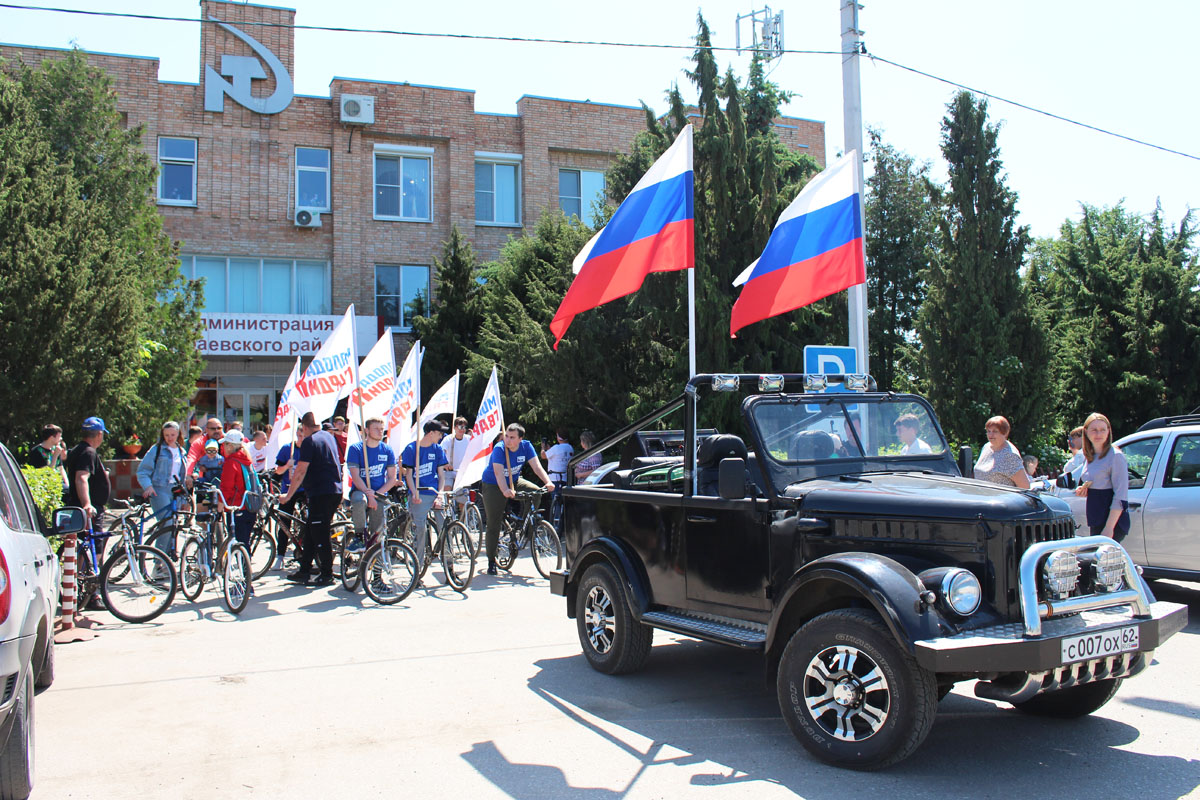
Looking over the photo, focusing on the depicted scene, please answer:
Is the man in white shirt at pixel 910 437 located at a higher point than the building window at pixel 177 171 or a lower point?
lower

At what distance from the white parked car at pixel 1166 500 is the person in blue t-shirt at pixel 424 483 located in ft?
21.7

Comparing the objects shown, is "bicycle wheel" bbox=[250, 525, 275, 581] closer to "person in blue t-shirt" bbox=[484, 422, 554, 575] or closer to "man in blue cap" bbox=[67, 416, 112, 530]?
"man in blue cap" bbox=[67, 416, 112, 530]

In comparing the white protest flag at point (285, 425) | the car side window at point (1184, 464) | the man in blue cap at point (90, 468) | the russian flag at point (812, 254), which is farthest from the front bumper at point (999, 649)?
the white protest flag at point (285, 425)

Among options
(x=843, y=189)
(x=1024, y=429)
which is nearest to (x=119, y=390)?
(x=843, y=189)

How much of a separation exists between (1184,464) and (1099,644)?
506 centimetres

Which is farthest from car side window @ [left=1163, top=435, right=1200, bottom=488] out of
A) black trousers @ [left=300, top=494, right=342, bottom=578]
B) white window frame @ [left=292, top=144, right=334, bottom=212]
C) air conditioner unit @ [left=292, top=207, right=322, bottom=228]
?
white window frame @ [left=292, top=144, right=334, bottom=212]

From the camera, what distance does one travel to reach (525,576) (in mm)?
11852

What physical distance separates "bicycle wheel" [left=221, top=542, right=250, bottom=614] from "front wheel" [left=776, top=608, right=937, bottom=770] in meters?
6.02

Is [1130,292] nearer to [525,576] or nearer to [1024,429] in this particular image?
[1024,429]

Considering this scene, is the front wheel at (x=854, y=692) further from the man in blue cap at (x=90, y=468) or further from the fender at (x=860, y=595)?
the man in blue cap at (x=90, y=468)

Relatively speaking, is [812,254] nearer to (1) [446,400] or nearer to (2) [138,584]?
(2) [138,584]

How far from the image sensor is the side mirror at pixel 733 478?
561 cm

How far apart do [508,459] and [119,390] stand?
9.36 m

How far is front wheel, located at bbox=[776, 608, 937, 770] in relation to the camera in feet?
15.0
